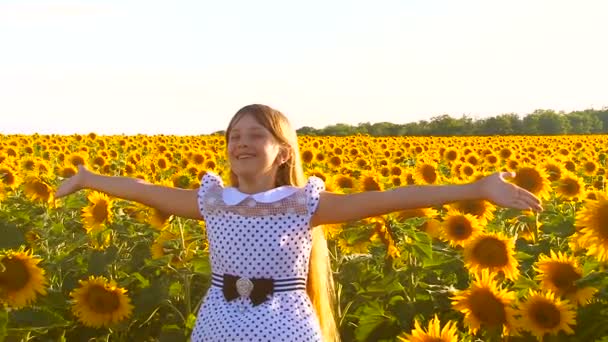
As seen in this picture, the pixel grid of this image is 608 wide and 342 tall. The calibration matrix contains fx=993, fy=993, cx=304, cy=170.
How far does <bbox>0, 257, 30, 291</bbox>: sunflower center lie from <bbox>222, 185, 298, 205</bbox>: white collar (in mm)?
1416

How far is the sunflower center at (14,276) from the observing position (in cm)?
531

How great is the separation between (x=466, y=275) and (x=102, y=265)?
237cm

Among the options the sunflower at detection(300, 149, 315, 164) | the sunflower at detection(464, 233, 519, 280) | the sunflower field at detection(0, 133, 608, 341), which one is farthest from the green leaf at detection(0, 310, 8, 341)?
the sunflower at detection(300, 149, 315, 164)

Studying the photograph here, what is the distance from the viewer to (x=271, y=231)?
4.42 m

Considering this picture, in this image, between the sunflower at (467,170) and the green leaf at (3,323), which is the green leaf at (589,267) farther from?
the sunflower at (467,170)

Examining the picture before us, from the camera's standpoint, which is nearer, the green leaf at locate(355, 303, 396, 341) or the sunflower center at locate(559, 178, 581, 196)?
the green leaf at locate(355, 303, 396, 341)

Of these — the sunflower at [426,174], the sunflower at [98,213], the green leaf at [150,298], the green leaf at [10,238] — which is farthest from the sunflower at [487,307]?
the sunflower at [426,174]

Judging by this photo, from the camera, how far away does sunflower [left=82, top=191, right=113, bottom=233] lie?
7.32m

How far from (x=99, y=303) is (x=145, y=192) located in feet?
3.50

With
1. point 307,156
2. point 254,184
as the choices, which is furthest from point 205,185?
point 307,156

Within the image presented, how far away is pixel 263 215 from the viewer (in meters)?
4.43

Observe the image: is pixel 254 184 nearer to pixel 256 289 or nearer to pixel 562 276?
pixel 256 289

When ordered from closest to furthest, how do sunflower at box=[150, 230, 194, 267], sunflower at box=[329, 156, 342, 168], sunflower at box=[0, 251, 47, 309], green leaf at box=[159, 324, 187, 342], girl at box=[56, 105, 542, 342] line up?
girl at box=[56, 105, 542, 342]
sunflower at box=[0, 251, 47, 309]
green leaf at box=[159, 324, 187, 342]
sunflower at box=[150, 230, 194, 267]
sunflower at box=[329, 156, 342, 168]

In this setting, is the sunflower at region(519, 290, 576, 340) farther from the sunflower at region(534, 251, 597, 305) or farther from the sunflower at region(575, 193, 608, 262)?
the sunflower at region(575, 193, 608, 262)
